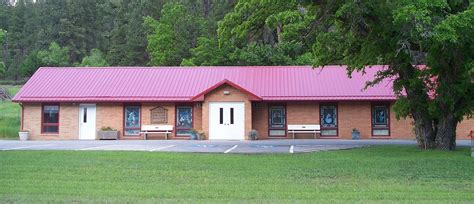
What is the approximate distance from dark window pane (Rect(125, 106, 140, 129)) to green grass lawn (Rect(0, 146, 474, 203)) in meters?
13.7

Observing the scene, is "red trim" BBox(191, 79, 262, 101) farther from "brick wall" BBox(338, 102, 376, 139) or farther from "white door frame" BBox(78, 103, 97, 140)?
"white door frame" BBox(78, 103, 97, 140)

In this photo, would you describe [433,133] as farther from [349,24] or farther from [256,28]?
[256,28]

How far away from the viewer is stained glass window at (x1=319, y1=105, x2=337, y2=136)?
3294cm

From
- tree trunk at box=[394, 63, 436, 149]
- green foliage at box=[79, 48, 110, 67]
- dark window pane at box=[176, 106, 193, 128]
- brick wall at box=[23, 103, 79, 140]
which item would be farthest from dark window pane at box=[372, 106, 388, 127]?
green foliage at box=[79, 48, 110, 67]

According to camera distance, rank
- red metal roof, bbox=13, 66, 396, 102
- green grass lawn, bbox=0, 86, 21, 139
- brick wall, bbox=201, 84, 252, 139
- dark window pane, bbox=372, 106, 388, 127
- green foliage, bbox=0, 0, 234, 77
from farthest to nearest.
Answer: green foliage, bbox=0, 0, 234, 77, green grass lawn, bbox=0, 86, 21, 139, dark window pane, bbox=372, 106, 388, 127, red metal roof, bbox=13, 66, 396, 102, brick wall, bbox=201, 84, 252, 139

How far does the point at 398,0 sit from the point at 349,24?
247 cm

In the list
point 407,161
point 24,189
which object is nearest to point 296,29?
point 407,161

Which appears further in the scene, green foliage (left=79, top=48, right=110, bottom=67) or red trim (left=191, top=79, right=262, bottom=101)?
green foliage (left=79, top=48, right=110, bottom=67)

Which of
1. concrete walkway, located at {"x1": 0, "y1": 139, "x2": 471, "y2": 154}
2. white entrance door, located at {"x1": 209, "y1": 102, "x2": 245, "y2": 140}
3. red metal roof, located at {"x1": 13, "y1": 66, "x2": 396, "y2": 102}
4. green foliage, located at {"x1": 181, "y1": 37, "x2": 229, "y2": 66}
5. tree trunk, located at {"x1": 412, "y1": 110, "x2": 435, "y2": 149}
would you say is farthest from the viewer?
green foliage, located at {"x1": 181, "y1": 37, "x2": 229, "y2": 66}

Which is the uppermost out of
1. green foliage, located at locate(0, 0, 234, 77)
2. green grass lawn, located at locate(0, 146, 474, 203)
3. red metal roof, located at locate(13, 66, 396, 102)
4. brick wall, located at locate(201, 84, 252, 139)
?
green foliage, located at locate(0, 0, 234, 77)

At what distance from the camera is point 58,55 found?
209 feet

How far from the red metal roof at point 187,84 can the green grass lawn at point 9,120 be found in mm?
4331

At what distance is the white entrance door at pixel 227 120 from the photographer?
31.9 meters

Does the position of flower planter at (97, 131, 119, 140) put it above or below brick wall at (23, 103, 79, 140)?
below
